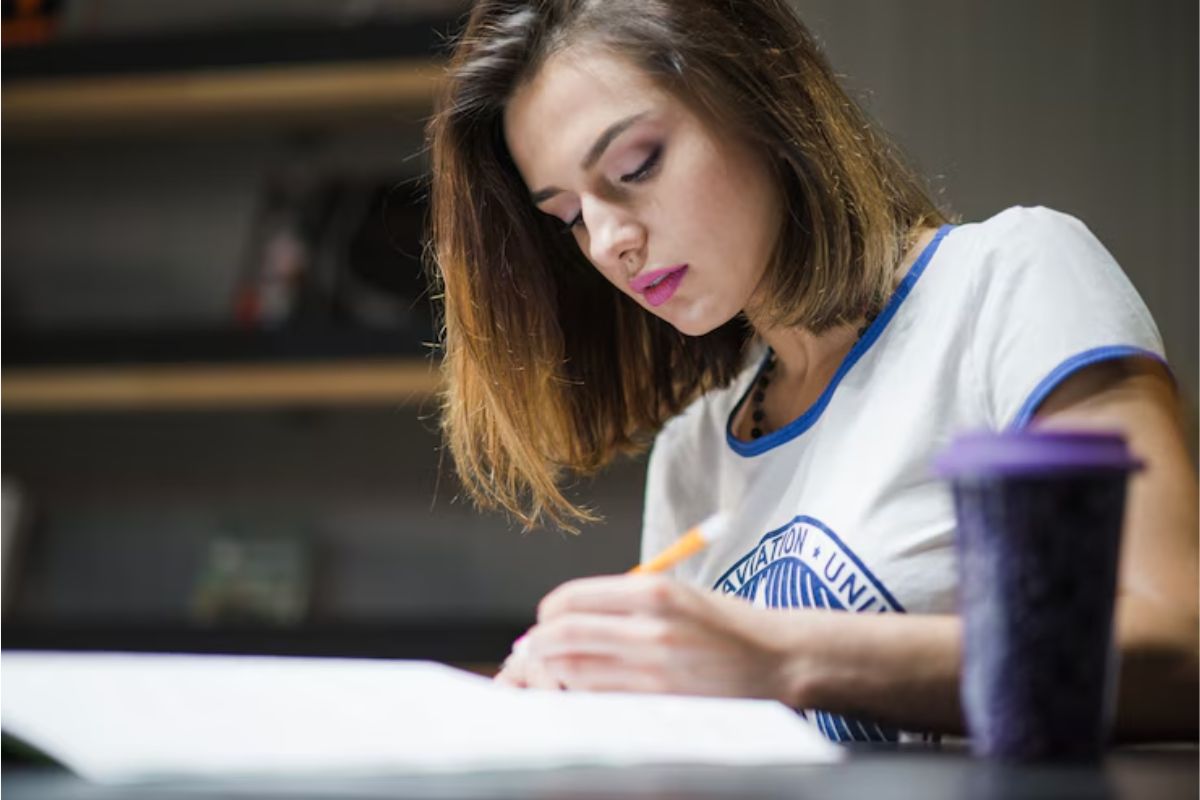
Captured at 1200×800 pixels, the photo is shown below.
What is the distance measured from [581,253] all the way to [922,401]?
0.50 meters

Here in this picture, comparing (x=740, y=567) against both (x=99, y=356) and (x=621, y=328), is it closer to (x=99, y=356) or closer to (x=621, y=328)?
(x=621, y=328)

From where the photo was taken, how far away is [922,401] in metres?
1.07

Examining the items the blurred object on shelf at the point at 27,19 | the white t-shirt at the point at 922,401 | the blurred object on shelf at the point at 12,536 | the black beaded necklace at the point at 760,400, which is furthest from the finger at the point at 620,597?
the blurred object on shelf at the point at 27,19

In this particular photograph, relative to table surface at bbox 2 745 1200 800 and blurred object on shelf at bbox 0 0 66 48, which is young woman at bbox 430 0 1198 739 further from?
blurred object on shelf at bbox 0 0 66 48

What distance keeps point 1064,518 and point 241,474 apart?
2.27m

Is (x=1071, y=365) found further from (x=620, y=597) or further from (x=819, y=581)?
(x=620, y=597)

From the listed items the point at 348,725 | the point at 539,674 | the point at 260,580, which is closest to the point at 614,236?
the point at 539,674

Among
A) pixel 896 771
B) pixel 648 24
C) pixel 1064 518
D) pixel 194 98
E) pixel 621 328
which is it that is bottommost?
pixel 896 771

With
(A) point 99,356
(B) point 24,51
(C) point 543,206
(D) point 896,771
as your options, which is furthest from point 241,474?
(D) point 896,771

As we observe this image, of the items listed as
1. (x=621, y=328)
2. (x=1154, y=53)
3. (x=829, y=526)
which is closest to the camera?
(x=829, y=526)

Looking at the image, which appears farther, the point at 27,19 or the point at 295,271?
the point at 27,19

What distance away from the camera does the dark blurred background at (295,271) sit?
2.23 metres

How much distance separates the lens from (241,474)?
2.63 m

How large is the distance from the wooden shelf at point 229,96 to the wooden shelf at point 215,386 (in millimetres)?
495
